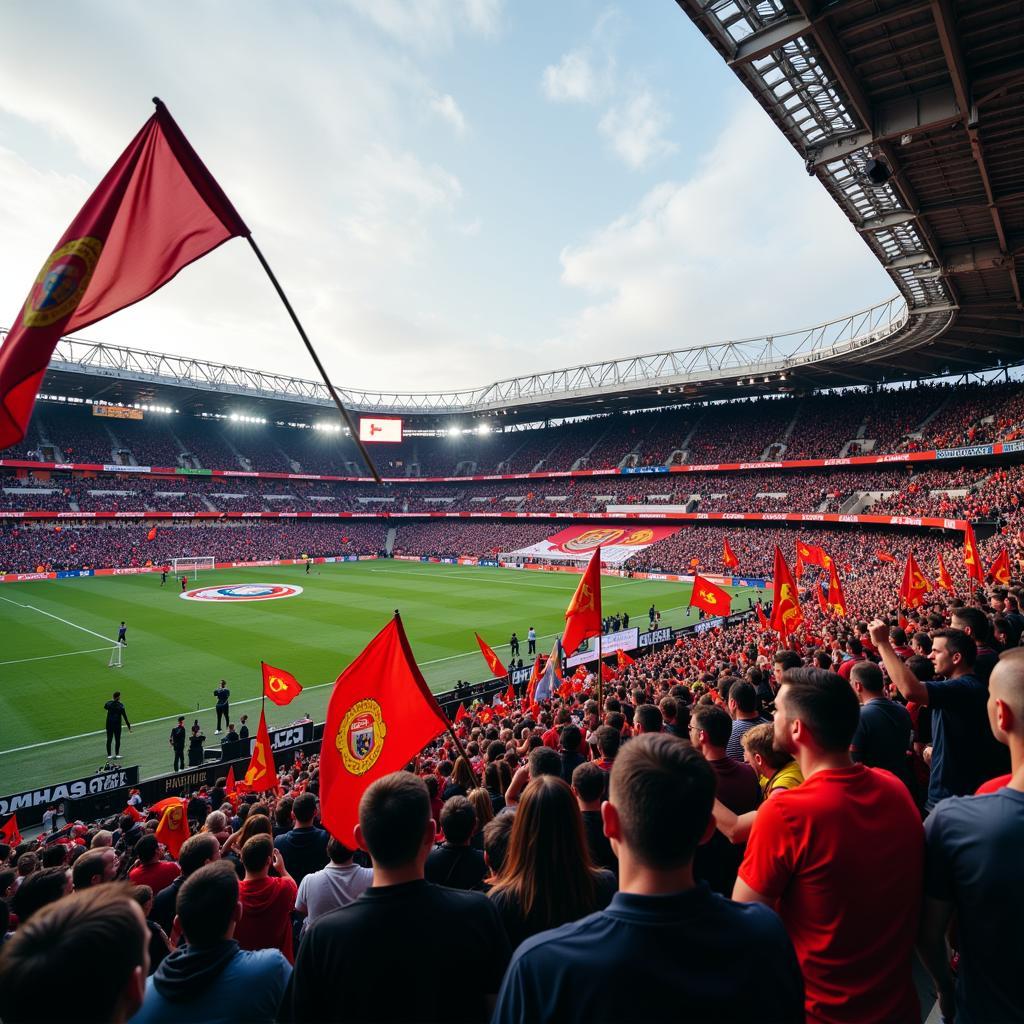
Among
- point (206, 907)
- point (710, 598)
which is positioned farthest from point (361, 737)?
point (710, 598)

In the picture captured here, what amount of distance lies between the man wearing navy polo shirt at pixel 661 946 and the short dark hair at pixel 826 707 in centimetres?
102

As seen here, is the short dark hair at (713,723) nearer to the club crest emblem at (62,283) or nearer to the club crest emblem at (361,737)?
the club crest emblem at (361,737)

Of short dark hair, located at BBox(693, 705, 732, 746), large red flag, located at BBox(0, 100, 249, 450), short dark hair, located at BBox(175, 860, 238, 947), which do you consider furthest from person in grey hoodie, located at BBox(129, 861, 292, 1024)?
large red flag, located at BBox(0, 100, 249, 450)

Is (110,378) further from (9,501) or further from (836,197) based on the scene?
(836,197)

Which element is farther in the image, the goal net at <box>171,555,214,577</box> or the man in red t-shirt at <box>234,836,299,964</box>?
the goal net at <box>171,555,214,577</box>

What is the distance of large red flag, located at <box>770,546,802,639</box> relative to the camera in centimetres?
1432

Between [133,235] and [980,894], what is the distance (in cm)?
707

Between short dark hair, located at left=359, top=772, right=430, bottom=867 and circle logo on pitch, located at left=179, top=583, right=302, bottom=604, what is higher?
circle logo on pitch, located at left=179, top=583, right=302, bottom=604

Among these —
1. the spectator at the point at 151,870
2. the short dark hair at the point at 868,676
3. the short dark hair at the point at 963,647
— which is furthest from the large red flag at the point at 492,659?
the short dark hair at the point at 963,647

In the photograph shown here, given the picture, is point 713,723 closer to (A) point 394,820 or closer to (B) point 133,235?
(A) point 394,820

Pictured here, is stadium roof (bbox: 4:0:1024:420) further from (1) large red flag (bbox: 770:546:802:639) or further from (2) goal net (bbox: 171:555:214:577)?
(2) goal net (bbox: 171:555:214:577)

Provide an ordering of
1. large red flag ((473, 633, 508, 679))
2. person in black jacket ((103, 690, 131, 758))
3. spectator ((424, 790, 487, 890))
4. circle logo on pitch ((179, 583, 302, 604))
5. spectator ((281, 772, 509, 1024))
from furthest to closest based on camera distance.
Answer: circle logo on pitch ((179, 583, 302, 604)) < large red flag ((473, 633, 508, 679)) < person in black jacket ((103, 690, 131, 758)) < spectator ((424, 790, 487, 890)) < spectator ((281, 772, 509, 1024))

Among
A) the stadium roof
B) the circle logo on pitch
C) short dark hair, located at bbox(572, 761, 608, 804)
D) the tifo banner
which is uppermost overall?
the stadium roof

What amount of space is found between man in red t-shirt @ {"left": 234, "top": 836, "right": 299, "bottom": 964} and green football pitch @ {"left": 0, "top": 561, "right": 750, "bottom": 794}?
1338 centimetres
